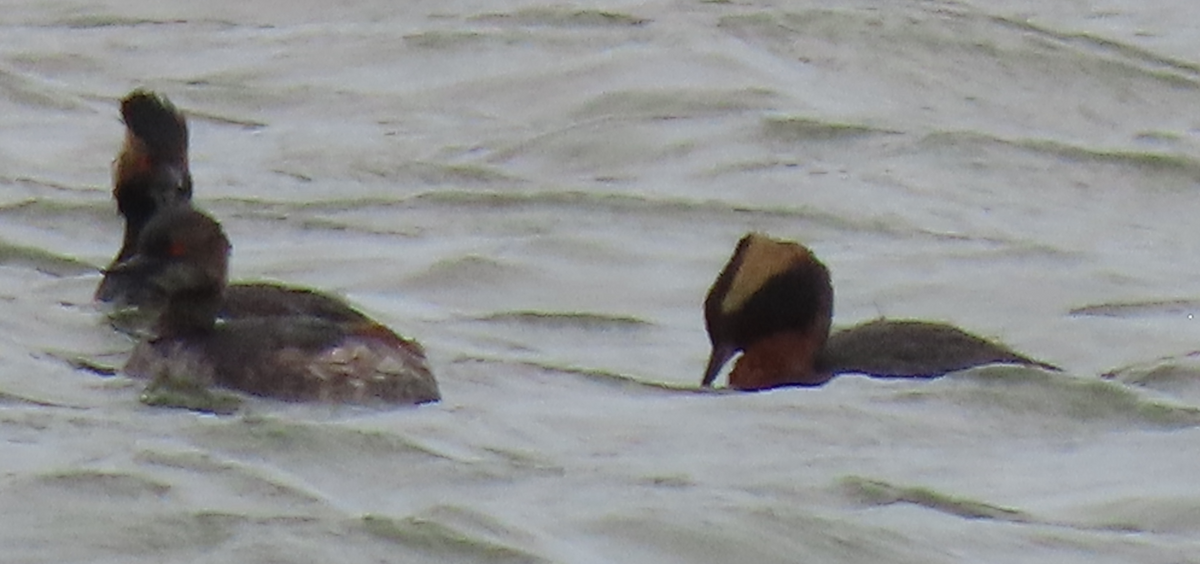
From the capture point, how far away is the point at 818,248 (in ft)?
48.1

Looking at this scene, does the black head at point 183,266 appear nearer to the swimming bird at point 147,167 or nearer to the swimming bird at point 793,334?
the swimming bird at point 147,167

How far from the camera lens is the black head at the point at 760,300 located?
11.6 m

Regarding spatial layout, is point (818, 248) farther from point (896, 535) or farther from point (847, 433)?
point (896, 535)

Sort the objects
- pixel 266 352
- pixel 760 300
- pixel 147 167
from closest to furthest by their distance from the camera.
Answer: pixel 266 352
pixel 760 300
pixel 147 167

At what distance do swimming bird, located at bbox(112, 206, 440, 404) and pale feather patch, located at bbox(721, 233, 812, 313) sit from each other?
43.1 inches

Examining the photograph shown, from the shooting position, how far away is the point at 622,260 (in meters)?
14.4

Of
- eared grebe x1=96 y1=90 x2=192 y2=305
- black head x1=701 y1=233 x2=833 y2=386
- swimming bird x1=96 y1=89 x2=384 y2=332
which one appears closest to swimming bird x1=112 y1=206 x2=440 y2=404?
black head x1=701 y1=233 x2=833 y2=386

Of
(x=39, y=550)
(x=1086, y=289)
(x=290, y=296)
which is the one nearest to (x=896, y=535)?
(x=39, y=550)

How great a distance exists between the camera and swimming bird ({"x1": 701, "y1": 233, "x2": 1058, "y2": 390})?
37.4 ft

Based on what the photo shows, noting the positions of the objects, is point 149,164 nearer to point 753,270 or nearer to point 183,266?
point 183,266

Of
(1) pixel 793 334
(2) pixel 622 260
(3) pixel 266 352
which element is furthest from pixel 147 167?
(1) pixel 793 334

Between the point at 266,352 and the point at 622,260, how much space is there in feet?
12.4

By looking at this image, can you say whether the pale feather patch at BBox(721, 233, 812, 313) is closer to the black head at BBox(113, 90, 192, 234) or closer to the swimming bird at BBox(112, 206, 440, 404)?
the swimming bird at BBox(112, 206, 440, 404)

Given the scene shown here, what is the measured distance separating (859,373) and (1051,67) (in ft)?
23.9
